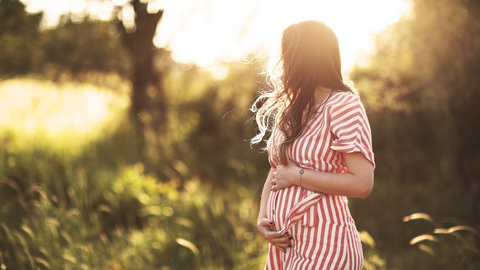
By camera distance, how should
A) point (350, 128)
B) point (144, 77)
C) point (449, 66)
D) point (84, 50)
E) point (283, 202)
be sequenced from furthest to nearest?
point (84, 50), point (144, 77), point (449, 66), point (283, 202), point (350, 128)

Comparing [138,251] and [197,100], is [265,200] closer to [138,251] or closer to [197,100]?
[138,251]

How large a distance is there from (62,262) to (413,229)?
505 cm

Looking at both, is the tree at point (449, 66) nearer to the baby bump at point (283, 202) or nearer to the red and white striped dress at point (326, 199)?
the red and white striped dress at point (326, 199)

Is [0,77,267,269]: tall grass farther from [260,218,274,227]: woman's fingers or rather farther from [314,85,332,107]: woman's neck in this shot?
[314,85,332,107]: woman's neck

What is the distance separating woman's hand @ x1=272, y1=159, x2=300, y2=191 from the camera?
1.86 meters

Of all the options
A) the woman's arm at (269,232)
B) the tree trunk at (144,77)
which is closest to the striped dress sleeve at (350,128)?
the woman's arm at (269,232)

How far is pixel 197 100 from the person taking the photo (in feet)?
35.0

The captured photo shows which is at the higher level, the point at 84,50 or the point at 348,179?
the point at 84,50

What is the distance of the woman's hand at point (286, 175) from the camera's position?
6.10 ft

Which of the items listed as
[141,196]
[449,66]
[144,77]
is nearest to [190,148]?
[144,77]

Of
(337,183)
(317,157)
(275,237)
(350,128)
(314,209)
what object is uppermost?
(350,128)

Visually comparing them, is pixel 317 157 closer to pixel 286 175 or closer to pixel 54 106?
pixel 286 175

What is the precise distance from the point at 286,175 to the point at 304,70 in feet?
1.80

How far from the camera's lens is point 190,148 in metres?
10.1
